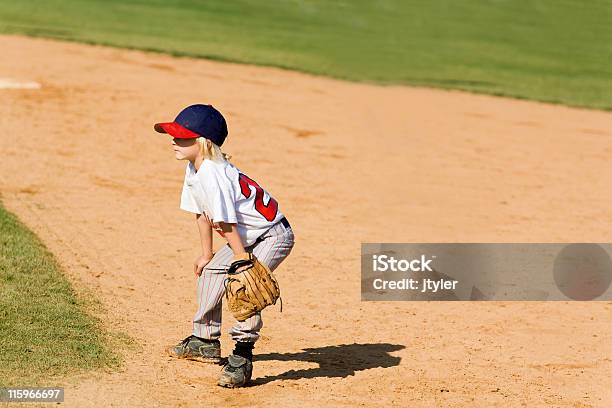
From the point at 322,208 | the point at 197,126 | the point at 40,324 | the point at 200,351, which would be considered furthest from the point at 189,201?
the point at 322,208

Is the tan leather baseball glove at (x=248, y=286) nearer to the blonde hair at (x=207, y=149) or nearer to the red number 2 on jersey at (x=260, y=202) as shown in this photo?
the red number 2 on jersey at (x=260, y=202)

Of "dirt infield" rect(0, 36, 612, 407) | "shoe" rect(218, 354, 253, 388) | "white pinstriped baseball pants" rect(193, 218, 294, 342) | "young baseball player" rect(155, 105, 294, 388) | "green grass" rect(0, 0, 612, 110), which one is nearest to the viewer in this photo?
"young baseball player" rect(155, 105, 294, 388)

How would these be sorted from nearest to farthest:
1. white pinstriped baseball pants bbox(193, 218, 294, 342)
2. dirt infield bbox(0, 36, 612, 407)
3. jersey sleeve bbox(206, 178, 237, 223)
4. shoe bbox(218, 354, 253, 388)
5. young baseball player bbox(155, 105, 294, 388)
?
1. jersey sleeve bbox(206, 178, 237, 223)
2. young baseball player bbox(155, 105, 294, 388)
3. shoe bbox(218, 354, 253, 388)
4. white pinstriped baseball pants bbox(193, 218, 294, 342)
5. dirt infield bbox(0, 36, 612, 407)

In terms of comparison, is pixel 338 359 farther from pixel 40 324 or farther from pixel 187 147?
pixel 40 324

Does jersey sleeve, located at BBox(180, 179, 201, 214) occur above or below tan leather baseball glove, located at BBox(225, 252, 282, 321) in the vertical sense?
above

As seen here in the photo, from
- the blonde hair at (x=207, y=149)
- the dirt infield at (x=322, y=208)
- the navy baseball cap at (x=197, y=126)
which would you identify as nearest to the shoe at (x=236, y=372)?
the dirt infield at (x=322, y=208)

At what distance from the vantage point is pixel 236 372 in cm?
664

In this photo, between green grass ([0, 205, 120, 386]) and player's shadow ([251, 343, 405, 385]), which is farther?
player's shadow ([251, 343, 405, 385])

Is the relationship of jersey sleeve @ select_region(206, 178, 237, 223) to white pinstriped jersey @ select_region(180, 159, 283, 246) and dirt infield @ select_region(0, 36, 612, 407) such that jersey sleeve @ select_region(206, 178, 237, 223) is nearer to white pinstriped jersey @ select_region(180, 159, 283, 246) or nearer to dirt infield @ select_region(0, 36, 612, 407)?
white pinstriped jersey @ select_region(180, 159, 283, 246)

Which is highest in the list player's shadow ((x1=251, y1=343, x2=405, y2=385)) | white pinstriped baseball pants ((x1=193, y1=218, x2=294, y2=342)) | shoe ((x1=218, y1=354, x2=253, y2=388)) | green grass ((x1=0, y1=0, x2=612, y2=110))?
green grass ((x1=0, y1=0, x2=612, y2=110))

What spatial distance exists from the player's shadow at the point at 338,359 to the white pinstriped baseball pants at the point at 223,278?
14.9 inches

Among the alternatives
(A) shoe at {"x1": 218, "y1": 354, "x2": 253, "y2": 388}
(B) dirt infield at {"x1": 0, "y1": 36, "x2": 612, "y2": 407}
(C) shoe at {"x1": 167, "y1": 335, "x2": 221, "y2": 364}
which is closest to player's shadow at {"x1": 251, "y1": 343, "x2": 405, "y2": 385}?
(B) dirt infield at {"x1": 0, "y1": 36, "x2": 612, "y2": 407}

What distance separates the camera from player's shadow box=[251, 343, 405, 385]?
280 inches

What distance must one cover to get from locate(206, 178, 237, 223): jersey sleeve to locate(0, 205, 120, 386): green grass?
51.3 inches
